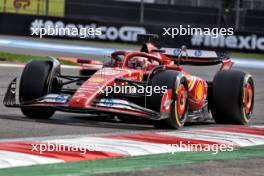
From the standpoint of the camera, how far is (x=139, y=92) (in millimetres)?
10781

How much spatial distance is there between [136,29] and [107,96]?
24.4 meters

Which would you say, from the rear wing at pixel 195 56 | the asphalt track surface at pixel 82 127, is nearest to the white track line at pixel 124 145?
the asphalt track surface at pixel 82 127

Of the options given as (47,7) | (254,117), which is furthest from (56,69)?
(47,7)

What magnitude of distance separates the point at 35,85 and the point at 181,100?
195 cm

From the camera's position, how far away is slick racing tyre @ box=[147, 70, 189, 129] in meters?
10.4

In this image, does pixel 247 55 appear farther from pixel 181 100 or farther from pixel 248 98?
pixel 181 100

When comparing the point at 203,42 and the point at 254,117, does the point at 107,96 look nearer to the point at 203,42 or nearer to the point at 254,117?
the point at 254,117

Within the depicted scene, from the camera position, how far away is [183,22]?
38.6 metres

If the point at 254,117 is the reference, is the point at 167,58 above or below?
above

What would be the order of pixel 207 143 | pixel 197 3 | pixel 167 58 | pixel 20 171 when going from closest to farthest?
pixel 20 171, pixel 207 143, pixel 167 58, pixel 197 3

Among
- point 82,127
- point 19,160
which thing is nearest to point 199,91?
point 82,127

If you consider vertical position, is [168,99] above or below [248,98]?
above

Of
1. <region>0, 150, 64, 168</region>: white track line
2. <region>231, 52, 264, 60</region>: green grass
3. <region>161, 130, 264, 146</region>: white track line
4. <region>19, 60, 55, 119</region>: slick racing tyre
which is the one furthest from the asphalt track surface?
<region>231, 52, 264, 60</region>: green grass

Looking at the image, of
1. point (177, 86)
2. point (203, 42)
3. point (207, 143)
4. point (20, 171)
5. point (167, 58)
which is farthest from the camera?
point (203, 42)
